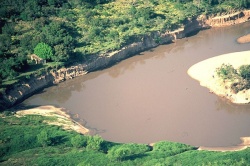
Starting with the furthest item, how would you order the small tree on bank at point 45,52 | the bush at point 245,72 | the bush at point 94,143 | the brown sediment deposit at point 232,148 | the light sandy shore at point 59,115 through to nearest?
the small tree on bank at point 45,52, the bush at point 245,72, the light sandy shore at point 59,115, the brown sediment deposit at point 232,148, the bush at point 94,143

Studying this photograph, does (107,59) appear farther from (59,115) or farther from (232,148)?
(232,148)

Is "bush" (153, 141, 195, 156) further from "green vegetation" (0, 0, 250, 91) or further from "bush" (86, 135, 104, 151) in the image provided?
"green vegetation" (0, 0, 250, 91)

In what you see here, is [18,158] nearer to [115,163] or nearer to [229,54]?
[115,163]

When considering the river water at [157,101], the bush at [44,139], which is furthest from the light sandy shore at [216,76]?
the bush at [44,139]

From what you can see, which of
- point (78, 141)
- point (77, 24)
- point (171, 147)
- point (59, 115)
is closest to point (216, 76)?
point (171, 147)

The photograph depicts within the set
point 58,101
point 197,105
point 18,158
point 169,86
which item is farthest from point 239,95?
point 18,158

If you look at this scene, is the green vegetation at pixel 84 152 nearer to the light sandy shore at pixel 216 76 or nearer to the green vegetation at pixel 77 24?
the light sandy shore at pixel 216 76
